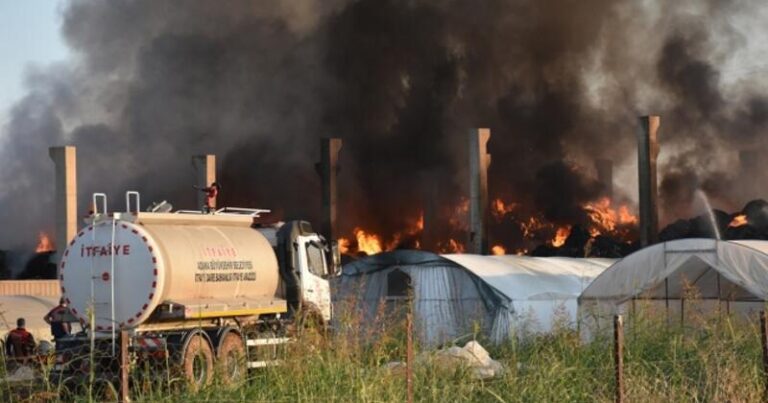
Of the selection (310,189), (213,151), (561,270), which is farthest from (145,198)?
(561,270)

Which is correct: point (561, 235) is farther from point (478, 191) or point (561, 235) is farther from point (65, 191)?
point (65, 191)

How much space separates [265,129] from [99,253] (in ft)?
110

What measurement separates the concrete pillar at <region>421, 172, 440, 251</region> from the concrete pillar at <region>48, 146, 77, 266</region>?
873 inches

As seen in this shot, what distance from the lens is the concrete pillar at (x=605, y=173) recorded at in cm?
5541

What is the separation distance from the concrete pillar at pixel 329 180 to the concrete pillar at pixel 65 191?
872 cm

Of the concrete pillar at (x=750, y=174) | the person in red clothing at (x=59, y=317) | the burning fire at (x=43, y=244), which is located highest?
the concrete pillar at (x=750, y=174)

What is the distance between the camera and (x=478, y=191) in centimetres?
3878

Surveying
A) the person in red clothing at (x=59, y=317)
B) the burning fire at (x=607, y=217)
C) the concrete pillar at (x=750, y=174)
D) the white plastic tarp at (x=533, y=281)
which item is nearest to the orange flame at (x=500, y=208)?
the burning fire at (x=607, y=217)

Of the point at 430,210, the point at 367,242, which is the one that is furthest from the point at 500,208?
the point at 367,242

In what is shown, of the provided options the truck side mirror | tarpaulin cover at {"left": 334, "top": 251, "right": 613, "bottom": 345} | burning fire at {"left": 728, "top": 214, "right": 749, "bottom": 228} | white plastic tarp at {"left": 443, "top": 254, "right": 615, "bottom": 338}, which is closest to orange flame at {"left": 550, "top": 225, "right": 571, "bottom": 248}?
burning fire at {"left": 728, "top": 214, "right": 749, "bottom": 228}

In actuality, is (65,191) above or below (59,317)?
above

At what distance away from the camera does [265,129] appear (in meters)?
52.0

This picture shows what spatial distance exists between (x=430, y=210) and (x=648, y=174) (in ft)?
52.7

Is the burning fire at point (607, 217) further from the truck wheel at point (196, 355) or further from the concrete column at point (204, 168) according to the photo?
the truck wheel at point (196, 355)
